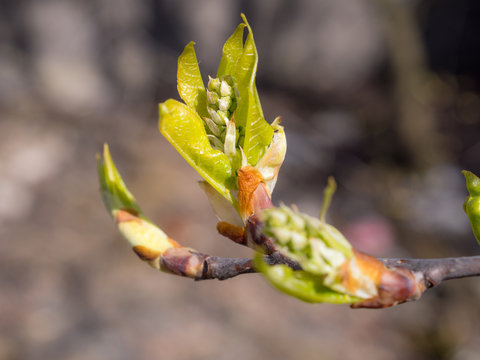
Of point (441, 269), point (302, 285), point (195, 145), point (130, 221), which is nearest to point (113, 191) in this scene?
point (130, 221)

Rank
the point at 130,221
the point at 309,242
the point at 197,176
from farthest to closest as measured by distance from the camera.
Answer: the point at 197,176
the point at 130,221
the point at 309,242

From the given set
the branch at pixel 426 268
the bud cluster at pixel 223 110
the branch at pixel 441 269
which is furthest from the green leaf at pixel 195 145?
the branch at pixel 441 269

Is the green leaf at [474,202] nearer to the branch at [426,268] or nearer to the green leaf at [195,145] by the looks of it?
the branch at [426,268]

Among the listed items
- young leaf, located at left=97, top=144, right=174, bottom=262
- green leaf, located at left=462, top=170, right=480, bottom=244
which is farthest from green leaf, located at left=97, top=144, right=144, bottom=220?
green leaf, located at left=462, top=170, right=480, bottom=244

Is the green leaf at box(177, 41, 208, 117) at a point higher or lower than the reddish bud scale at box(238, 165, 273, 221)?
higher

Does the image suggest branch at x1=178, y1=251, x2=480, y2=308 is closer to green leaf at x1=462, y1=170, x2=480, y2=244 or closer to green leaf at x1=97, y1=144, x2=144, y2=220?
green leaf at x1=462, y1=170, x2=480, y2=244

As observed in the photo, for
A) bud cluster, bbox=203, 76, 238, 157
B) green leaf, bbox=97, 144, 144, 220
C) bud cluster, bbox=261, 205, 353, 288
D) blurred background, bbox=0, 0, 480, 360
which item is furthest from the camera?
blurred background, bbox=0, 0, 480, 360

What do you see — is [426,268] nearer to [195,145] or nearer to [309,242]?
[309,242]

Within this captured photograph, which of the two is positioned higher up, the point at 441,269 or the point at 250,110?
the point at 250,110
